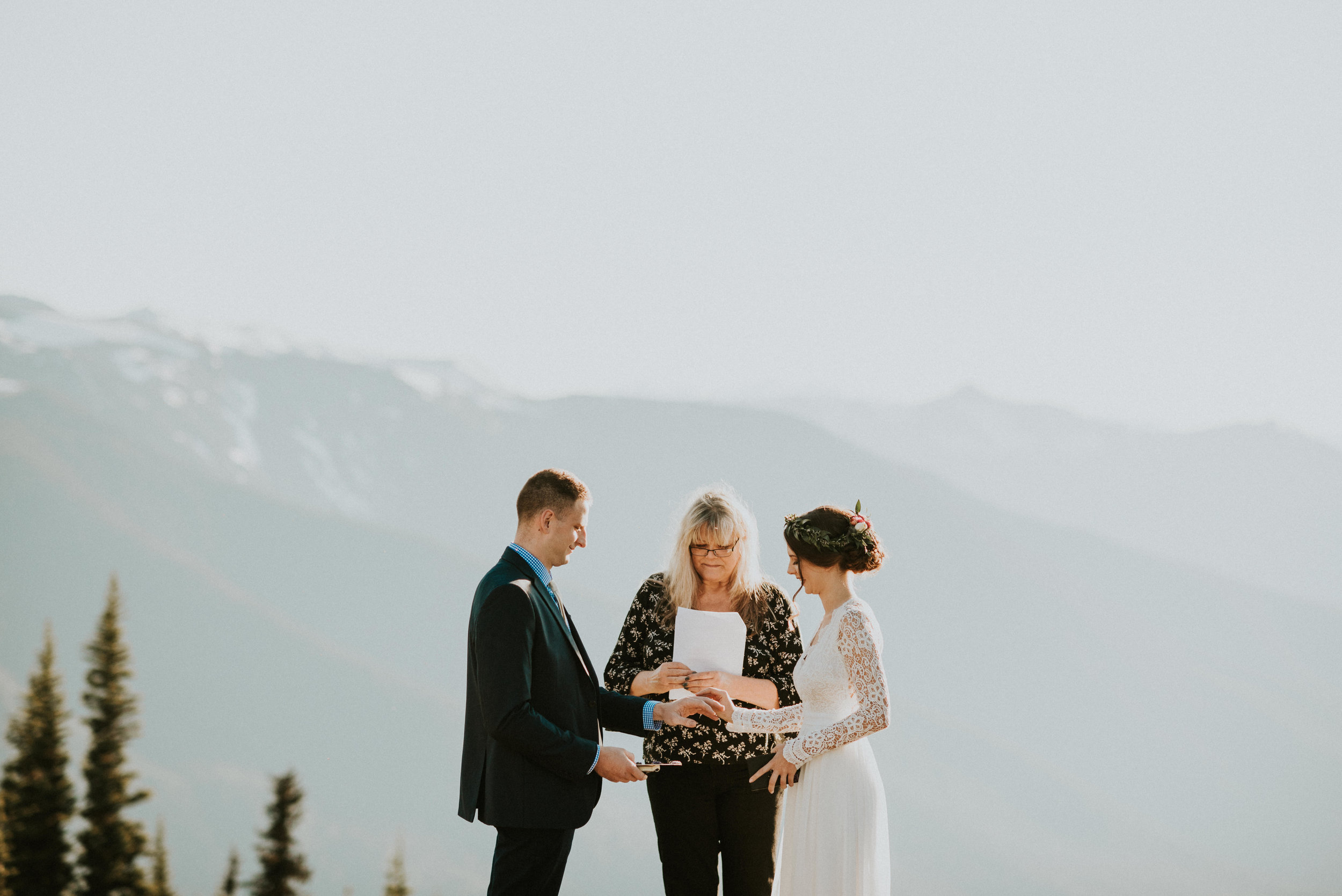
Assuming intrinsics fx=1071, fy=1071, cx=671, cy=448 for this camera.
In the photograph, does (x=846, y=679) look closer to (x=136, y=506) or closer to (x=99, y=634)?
(x=99, y=634)

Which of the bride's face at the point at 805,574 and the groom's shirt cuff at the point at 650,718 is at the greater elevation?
the bride's face at the point at 805,574

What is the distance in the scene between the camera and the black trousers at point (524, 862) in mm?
3936

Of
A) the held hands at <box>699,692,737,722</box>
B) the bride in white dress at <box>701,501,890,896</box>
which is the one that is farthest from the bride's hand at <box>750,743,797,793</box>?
the held hands at <box>699,692,737,722</box>

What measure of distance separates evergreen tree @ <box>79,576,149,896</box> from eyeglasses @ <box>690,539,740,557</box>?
44.7m

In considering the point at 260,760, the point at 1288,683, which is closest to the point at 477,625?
the point at 260,760

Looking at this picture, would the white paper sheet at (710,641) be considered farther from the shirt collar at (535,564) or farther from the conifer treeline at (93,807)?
the conifer treeline at (93,807)

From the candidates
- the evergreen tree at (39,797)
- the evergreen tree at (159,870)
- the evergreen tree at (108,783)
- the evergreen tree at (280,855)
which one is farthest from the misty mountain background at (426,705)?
the evergreen tree at (39,797)

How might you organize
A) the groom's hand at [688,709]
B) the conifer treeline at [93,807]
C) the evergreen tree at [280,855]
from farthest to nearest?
the conifer treeline at [93,807], the evergreen tree at [280,855], the groom's hand at [688,709]

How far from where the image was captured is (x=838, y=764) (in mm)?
4375

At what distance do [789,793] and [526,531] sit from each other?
5.28 feet

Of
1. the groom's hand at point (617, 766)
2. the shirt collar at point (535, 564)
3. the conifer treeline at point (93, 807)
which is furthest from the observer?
the conifer treeline at point (93, 807)

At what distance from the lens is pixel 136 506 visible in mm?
164500

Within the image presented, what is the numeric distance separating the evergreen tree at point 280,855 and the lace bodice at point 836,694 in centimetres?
3750

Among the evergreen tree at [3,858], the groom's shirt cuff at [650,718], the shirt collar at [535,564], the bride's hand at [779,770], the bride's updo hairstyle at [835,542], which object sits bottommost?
the bride's hand at [779,770]
